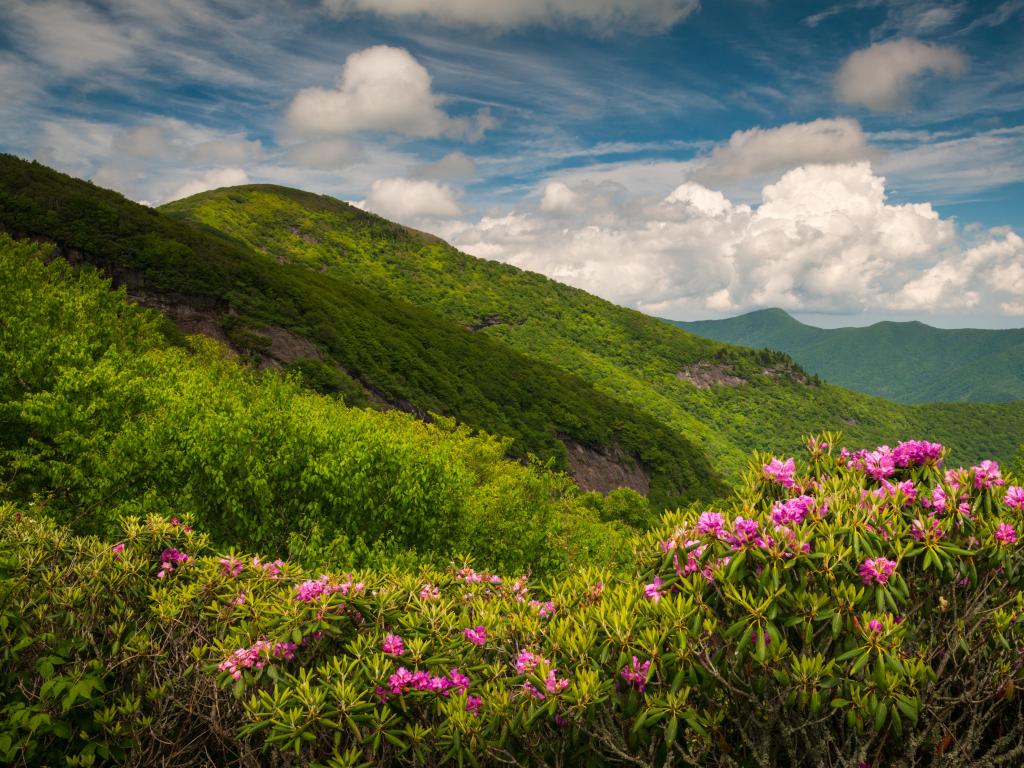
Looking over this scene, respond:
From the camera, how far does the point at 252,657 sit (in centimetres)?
610

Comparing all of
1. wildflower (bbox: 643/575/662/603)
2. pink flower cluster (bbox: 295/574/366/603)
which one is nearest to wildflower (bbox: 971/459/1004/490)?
wildflower (bbox: 643/575/662/603)

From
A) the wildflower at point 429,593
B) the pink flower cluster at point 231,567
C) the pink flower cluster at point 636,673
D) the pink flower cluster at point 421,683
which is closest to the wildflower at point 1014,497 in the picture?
the pink flower cluster at point 636,673

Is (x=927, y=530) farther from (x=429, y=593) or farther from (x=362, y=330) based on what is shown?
(x=362, y=330)

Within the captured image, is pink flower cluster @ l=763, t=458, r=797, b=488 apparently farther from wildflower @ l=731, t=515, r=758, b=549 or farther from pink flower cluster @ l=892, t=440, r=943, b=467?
wildflower @ l=731, t=515, r=758, b=549

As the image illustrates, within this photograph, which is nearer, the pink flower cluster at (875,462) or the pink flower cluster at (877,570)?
the pink flower cluster at (877,570)

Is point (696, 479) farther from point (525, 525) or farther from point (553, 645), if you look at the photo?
point (553, 645)

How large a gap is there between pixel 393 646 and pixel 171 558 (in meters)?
4.48

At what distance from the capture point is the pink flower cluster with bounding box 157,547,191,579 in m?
8.48

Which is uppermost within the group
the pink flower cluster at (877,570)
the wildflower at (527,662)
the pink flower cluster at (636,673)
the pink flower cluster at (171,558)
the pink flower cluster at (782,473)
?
the pink flower cluster at (782,473)

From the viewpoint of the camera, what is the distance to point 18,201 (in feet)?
232

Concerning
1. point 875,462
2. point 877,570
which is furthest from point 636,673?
point 875,462

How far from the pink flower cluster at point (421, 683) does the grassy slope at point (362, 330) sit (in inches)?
2875

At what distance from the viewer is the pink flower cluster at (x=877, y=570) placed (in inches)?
203

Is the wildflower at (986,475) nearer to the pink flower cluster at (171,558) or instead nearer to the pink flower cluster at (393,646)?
the pink flower cluster at (393,646)
